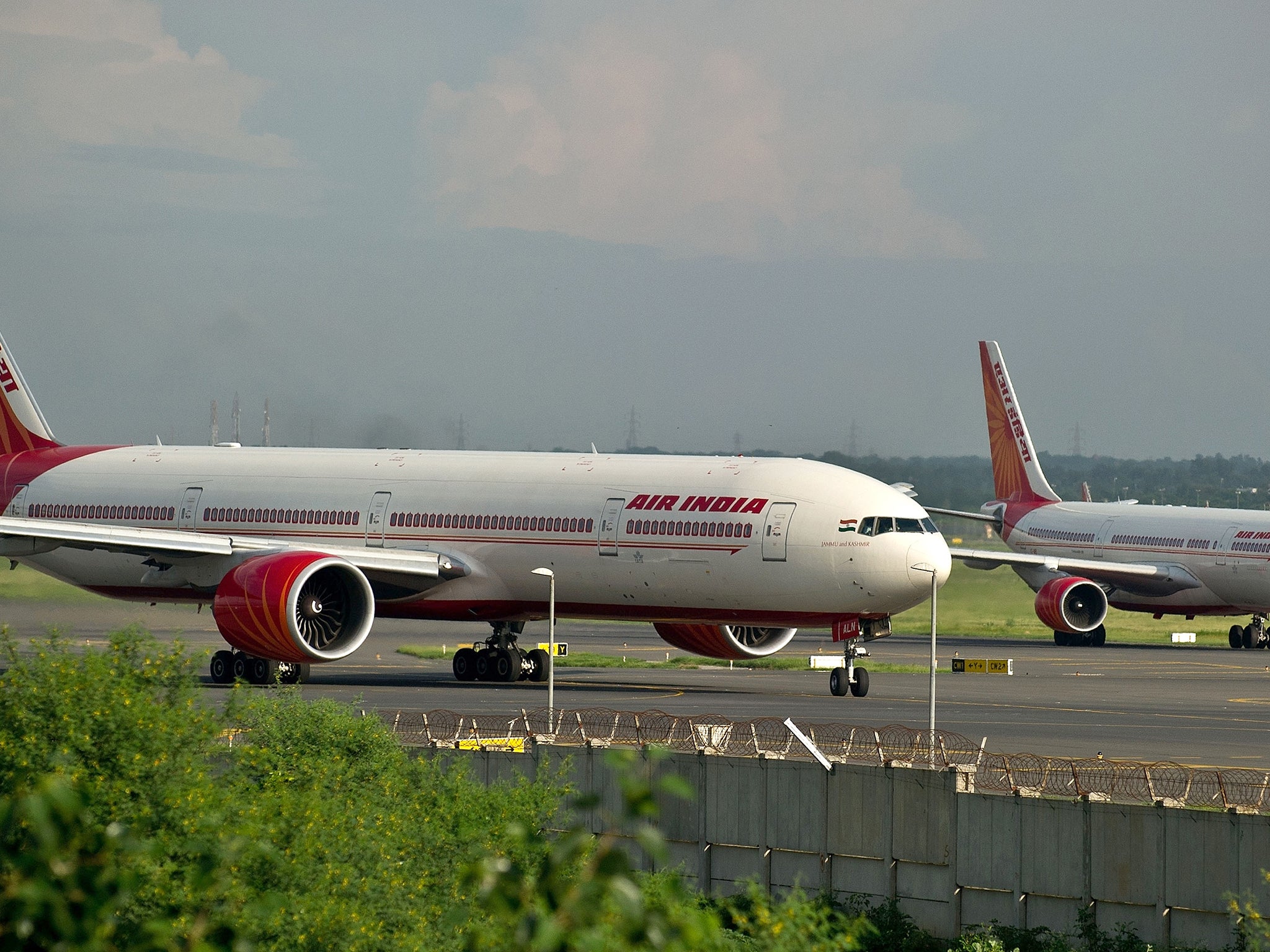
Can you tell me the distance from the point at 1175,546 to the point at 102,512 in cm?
4323

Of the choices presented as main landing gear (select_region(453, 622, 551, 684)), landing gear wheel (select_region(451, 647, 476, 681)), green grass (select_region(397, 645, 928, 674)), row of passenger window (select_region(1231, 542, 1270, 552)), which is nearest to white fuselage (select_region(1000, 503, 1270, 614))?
row of passenger window (select_region(1231, 542, 1270, 552))

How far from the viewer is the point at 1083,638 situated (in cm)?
7300

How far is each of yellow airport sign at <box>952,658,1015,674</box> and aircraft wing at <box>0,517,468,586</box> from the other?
17.0m

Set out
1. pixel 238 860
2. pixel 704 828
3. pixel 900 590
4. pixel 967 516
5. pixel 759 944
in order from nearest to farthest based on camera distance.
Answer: pixel 238 860 → pixel 759 944 → pixel 704 828 → pixel 900 590 → pixel 967 516

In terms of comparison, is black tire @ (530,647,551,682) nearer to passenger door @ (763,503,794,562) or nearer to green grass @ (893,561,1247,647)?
passenger door @ (763,503,794,562)

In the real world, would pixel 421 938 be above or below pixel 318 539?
below

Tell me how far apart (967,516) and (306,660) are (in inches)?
1974

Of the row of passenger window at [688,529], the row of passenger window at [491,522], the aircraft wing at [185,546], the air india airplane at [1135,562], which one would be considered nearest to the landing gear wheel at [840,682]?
the row of passenger window at [688,529]

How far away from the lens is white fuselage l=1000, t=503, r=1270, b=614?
70.9m

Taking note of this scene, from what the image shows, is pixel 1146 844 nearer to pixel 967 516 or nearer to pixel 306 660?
pixel 306 660

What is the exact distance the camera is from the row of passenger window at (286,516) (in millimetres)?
50094

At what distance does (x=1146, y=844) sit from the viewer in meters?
30.3

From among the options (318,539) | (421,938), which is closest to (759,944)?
(421,938)

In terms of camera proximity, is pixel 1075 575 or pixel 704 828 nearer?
pixel 704 828
